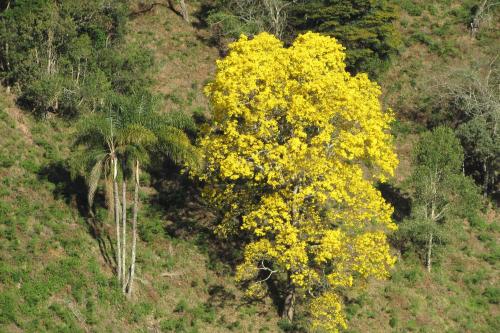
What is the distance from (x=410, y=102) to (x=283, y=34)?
445 inches

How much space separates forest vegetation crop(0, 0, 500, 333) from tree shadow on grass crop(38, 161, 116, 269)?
0.27ft

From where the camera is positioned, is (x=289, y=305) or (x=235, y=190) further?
(x=235, y=190)

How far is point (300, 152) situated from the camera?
98.4ft

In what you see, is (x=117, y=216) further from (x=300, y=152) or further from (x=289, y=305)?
(x=289, y=305)

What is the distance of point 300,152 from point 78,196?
1227 centimetres

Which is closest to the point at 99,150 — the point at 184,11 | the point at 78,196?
the point at 78,196

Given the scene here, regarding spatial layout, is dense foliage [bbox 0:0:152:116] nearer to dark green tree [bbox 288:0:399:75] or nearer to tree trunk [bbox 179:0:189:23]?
tree trunk [bbox 179:0:189:23]

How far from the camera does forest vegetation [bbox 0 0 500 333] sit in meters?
30.0

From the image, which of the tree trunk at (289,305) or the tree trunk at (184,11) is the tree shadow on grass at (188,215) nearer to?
the tree trunk at (289,305)

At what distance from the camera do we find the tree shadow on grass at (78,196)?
3322 centimetres

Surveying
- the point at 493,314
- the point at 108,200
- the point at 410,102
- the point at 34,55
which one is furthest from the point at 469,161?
the point at 34,55

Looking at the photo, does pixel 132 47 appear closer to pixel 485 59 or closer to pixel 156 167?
pixel 156 167

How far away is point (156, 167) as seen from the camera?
39719 millimetres

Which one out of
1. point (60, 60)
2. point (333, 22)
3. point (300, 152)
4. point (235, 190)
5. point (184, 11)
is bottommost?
point (235, 190)
